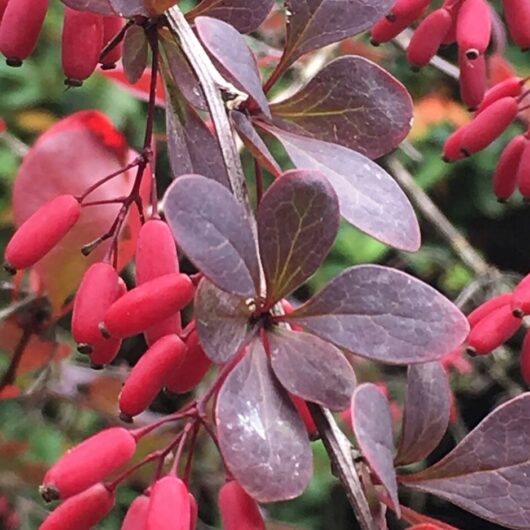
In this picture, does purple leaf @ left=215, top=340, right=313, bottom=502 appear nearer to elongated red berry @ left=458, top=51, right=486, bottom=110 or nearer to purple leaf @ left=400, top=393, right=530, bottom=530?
purple leaf @ left=400, top=393, right=530, bottom=530

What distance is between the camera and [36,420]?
5.37ft

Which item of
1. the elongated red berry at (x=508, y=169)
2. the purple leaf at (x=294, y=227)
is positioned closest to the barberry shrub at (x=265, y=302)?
the purple leaf at (x=294, y=227)

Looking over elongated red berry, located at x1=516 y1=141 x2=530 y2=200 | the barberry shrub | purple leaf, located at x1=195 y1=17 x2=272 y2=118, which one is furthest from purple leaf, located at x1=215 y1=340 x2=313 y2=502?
elongated red berry, located at x1=516 y1=141 x2=530 y2=200

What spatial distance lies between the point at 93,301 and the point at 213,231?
9 centimetres

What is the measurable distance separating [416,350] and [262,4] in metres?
0.22

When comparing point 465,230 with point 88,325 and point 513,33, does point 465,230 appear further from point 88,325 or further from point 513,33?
point 88,325

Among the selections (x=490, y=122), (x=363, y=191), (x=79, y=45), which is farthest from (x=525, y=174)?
(x=79, y=45)

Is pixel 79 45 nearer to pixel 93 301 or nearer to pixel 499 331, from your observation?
pixel 93 301

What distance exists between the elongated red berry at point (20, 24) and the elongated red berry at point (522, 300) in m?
0.27

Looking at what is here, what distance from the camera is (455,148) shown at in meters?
0.68

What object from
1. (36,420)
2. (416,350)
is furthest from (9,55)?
(36,420)

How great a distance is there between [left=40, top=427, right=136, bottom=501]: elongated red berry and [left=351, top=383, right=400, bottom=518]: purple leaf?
10 cm

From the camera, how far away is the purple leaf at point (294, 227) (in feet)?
1.53

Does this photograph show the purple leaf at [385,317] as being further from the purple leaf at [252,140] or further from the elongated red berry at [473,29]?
the elongated red berry at [473,29]
